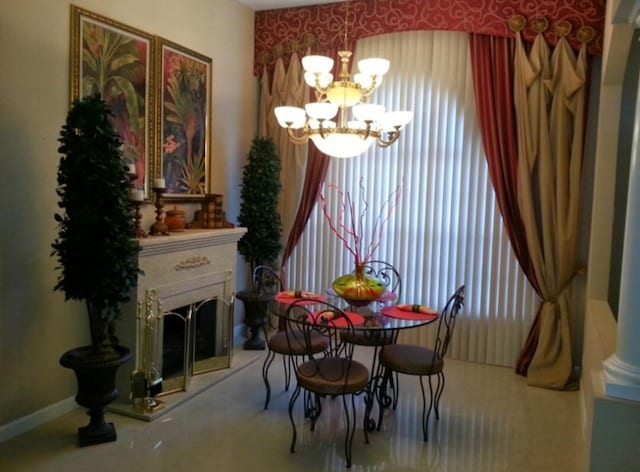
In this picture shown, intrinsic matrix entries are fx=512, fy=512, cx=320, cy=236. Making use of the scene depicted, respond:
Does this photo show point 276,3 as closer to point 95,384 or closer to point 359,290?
point 359,290

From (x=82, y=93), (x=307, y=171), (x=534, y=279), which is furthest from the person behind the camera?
(x=307, y=171)

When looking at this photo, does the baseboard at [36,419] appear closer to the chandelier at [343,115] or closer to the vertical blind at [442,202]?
the chandelier at [343,115]

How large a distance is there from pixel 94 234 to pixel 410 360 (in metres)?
2.09

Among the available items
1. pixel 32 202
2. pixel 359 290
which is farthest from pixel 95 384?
pixel 359 290

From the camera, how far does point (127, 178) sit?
10.1 ft

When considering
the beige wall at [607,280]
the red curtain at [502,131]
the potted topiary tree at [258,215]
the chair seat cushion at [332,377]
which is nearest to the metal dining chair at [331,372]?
the chair seat cushion at [332,377]

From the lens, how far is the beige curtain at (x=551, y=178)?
4.16m

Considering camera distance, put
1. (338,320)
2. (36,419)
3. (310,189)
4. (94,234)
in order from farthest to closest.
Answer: (310,189)
(36,419)
(338,320)
(94,234)

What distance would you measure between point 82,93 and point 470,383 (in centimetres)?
367

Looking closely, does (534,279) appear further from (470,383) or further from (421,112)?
(421,112)

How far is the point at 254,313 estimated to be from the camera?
4875mm

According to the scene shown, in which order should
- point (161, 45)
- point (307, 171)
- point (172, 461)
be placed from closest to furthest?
point (172, 461), point (161, 45), point (307, 171)

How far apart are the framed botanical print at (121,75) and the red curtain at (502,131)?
277 centimetres

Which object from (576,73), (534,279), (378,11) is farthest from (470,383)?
(378,11)
